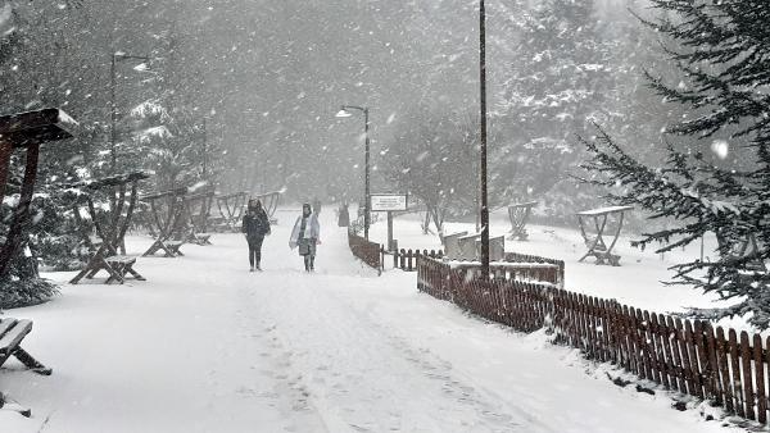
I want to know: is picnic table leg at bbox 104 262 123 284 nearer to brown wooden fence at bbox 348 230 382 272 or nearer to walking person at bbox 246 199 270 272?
walking person at bbox 246 199 270 272

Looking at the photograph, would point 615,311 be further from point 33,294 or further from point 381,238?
point 381,238

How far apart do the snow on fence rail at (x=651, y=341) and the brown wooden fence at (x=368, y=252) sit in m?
9.06

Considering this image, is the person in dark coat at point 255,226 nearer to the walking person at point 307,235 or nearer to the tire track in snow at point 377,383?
the walking person at point 307,235

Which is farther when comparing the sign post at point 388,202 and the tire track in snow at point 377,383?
the sign post at point 388,202

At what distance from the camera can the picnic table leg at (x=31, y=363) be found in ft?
23.2

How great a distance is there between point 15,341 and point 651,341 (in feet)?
20.5

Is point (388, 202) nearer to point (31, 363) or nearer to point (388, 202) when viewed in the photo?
point (388, 202)

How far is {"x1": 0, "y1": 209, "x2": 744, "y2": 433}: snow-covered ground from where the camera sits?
6.12m

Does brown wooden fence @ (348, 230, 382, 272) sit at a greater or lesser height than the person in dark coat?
lesser

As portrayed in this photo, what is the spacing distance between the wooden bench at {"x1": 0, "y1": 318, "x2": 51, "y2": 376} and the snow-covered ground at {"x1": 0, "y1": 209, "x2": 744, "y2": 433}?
12 centimetres

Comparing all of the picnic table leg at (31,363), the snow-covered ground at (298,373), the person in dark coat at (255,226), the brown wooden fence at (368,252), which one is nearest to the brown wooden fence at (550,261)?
the snow-covered ground at (298,373)

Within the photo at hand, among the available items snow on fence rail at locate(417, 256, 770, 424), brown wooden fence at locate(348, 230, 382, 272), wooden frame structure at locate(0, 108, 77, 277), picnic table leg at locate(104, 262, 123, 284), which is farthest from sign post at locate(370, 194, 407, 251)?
wooden frame structure at locate(0, 108, 77, 277)

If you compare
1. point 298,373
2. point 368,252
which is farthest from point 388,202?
point 298,373

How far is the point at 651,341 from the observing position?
755 cm
